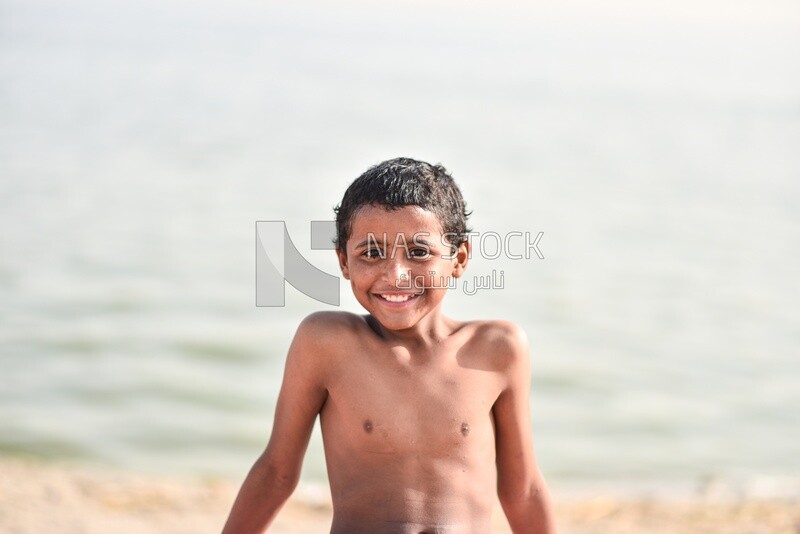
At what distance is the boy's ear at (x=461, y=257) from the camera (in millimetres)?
2738

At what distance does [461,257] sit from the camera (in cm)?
276

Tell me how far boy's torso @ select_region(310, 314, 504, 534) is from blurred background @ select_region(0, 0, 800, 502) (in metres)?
3.98

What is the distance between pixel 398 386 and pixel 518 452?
0.36 metres

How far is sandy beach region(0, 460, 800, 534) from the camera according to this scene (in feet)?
15.8

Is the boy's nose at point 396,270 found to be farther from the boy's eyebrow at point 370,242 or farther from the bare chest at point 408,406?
the bare chest at point 408,406

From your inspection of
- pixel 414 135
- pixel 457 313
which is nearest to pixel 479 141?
pixel 414 135

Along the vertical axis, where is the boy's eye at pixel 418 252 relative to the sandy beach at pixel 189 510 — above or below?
above

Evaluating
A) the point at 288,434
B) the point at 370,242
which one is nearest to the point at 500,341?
the point at 370,242

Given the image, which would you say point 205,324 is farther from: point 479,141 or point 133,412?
point 479,141

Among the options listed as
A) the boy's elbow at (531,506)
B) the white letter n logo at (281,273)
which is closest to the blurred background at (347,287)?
the white letter n logo at (281,273)

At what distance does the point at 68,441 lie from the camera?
6918mm

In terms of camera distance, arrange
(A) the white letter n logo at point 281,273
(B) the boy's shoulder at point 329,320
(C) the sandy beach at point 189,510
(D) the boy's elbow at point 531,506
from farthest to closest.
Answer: (A) the white letter n logo at point 281,273
(C) the sandy beach at point 189,510
(D) the boy's elbow at point 531,506
(B) the boy's shoulder at point 329,320

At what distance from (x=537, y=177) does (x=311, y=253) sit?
479 cm

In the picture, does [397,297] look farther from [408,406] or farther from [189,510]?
[189,510]
